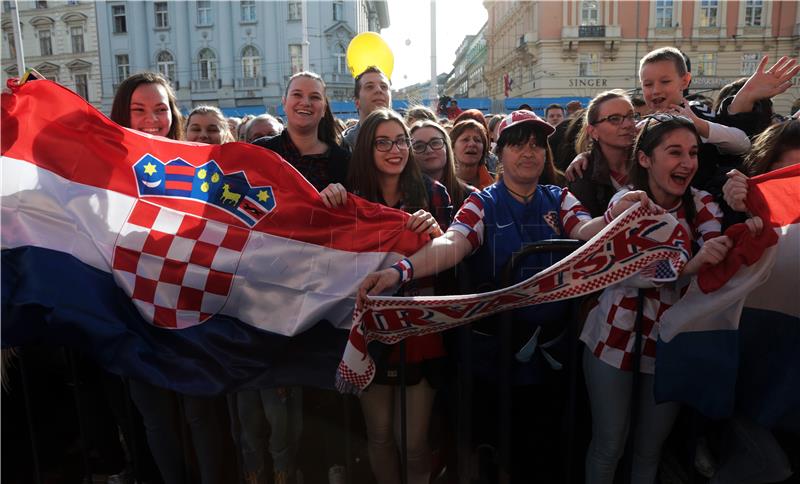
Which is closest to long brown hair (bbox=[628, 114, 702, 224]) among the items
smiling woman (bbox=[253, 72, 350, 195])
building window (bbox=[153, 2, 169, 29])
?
smiling woman (bbox=[253, 72, 350, 195])

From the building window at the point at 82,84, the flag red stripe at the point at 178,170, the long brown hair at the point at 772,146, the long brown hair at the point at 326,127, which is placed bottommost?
the flag red stripe at the point at 178,170

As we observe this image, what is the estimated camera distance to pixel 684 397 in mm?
2094

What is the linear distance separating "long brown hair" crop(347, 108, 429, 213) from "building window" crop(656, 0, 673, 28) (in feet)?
154

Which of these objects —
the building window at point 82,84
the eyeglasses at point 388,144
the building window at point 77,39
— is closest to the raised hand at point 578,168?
the eyeglasses at point 388,144

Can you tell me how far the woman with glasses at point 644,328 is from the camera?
7.46 ft

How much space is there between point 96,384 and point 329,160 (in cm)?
178

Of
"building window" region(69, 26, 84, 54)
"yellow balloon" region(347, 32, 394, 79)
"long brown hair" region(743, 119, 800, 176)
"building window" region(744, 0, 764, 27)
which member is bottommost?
"long brown hair" region(743, 119, 800, 176)

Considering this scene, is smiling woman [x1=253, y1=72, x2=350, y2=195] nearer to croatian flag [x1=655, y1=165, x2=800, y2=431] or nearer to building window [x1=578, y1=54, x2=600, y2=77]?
croatian flag [x1=655, y1=165, x2=800, y2=431]

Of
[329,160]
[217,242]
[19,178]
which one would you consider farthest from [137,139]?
[329,160]

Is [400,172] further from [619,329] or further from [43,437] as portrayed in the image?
[43,437]

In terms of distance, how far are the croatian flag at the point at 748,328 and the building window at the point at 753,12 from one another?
49.1m

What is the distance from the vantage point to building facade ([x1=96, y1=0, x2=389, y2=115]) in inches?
1561

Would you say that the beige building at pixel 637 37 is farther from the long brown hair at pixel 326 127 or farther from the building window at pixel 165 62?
the long brown hair at pixel 326 127

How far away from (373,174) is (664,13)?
156 ft
